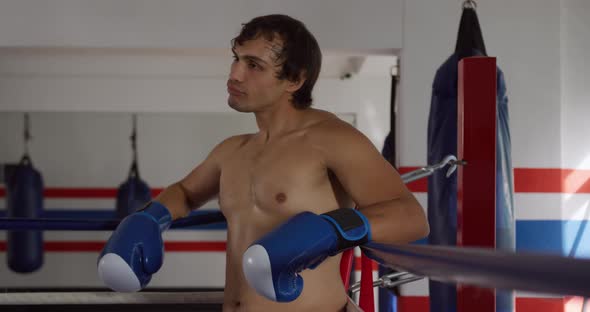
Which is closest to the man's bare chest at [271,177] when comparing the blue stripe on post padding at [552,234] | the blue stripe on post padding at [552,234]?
the blue stripe on post padding at [552,234]

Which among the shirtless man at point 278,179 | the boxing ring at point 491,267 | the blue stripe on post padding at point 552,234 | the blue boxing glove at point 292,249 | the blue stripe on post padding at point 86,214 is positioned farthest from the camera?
the blue stripe on post padding at point 86,214

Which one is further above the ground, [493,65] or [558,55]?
[558,55]

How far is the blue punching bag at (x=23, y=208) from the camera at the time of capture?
676 centimetres

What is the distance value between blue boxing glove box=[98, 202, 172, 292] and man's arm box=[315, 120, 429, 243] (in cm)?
43

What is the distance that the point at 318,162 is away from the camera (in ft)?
5.08

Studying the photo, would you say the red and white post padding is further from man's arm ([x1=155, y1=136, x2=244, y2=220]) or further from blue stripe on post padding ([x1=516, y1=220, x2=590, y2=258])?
blue stripe on post padding ([x1=516, y1=220, x2=590, y2=258])

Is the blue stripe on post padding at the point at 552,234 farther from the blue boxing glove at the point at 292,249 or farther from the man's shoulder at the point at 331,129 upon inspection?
the blue boxing glove at the point at 292,249

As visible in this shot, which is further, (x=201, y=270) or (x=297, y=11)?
(x=201, y=270)

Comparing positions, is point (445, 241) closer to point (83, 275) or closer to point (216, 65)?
point (216, 65)

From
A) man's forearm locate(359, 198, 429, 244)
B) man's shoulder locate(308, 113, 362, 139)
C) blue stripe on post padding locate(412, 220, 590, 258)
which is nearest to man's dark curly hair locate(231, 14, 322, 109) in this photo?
man's shoulder locate(308, 113, 362, 139)

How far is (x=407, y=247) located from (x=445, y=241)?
2.24 m

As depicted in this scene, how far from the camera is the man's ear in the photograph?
1.66 metres

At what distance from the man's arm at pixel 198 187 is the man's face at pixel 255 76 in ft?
0.70

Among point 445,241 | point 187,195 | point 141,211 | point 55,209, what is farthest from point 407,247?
point 55,209
